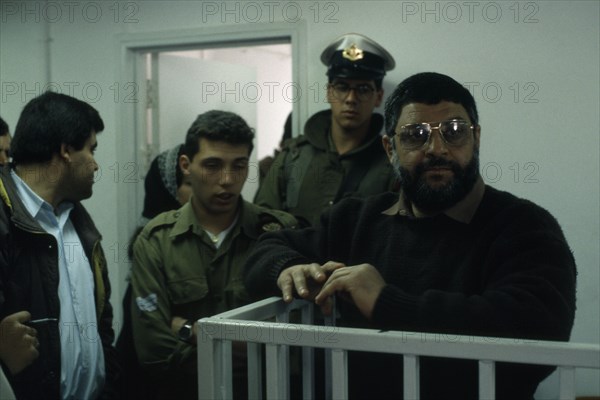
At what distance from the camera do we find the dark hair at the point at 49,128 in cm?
172

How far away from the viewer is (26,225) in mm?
1577

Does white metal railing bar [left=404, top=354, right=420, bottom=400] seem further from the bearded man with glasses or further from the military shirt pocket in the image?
the military shirt pocket

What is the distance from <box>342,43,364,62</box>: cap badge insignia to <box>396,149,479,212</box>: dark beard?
124 cm

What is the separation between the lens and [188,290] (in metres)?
1.80

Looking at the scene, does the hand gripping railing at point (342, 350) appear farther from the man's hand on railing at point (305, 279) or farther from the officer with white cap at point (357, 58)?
the officer with white cap at point (357, 58)

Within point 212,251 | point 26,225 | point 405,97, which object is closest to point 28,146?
point 26,225

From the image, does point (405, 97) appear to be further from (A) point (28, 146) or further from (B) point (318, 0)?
(B) point (318, 0)

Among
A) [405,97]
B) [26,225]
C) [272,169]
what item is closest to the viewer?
[405,97]

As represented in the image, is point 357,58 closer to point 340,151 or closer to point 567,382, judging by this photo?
point 340,151

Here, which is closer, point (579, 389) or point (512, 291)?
point (512, 291)

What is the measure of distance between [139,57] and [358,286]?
8.17 ft

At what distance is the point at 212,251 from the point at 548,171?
4.89ft

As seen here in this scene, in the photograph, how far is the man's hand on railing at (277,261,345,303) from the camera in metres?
1.26

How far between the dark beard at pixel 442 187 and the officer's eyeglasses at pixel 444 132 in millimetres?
39
